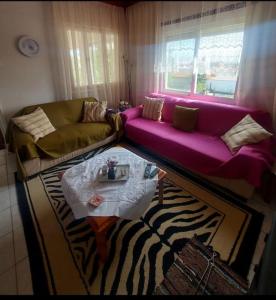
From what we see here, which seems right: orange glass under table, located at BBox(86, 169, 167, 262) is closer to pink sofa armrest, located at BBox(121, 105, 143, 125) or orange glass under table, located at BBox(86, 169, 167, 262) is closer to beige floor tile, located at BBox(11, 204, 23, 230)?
beige floor tile, located at BBox(11, 204, 23, 230)

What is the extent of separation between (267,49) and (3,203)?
10.6 feet

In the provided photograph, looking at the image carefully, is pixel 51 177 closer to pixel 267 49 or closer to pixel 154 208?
pixel 154 208

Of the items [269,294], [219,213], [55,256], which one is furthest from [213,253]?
[55,256]

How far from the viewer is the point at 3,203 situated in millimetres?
1802

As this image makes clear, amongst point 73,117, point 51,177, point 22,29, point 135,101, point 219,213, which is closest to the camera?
point 219,213

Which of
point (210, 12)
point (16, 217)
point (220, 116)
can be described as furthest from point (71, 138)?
point (210, 12)

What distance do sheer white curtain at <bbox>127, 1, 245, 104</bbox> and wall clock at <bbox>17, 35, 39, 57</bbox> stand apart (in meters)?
A: 1.71

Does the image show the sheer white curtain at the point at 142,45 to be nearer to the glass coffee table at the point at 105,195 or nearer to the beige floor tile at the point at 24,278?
the glass coffee table at the point at 105,195

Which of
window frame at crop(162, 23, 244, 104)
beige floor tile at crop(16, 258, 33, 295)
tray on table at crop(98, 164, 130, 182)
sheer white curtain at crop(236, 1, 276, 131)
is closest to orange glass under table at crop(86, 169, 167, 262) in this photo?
tray on table at crop(98, 164, 130, 182)

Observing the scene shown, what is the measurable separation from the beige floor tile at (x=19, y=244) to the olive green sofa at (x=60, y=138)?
28.6 inches

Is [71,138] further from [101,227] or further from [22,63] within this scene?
[101,227]

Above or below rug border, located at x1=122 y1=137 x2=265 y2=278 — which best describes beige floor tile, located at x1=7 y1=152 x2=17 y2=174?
above

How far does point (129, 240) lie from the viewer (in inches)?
56.2

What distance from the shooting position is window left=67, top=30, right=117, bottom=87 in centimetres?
294
